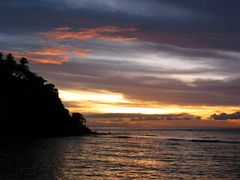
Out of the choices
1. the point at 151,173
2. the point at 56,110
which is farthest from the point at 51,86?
the point at 151,173

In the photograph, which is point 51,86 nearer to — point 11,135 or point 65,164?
point 11,135

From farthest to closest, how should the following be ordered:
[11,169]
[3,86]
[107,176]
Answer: [3,86] < [11,169] < [107,176]

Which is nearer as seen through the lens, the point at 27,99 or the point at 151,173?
the point at 151,173

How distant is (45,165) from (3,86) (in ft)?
295

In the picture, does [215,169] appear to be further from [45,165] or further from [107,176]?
[45,165]

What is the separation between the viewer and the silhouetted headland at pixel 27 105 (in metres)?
125

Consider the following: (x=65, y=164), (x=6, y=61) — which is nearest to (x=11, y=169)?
(x=65, y=164)

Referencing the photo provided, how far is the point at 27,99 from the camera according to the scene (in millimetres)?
132625

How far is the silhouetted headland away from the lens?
12531 cm

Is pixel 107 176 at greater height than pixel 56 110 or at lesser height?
lesser

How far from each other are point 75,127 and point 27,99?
92.8ft

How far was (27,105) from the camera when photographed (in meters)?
132

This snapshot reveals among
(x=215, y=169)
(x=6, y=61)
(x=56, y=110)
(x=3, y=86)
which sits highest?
(x=6, y=61)

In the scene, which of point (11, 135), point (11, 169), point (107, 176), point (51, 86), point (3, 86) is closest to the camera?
point (107, 176)
